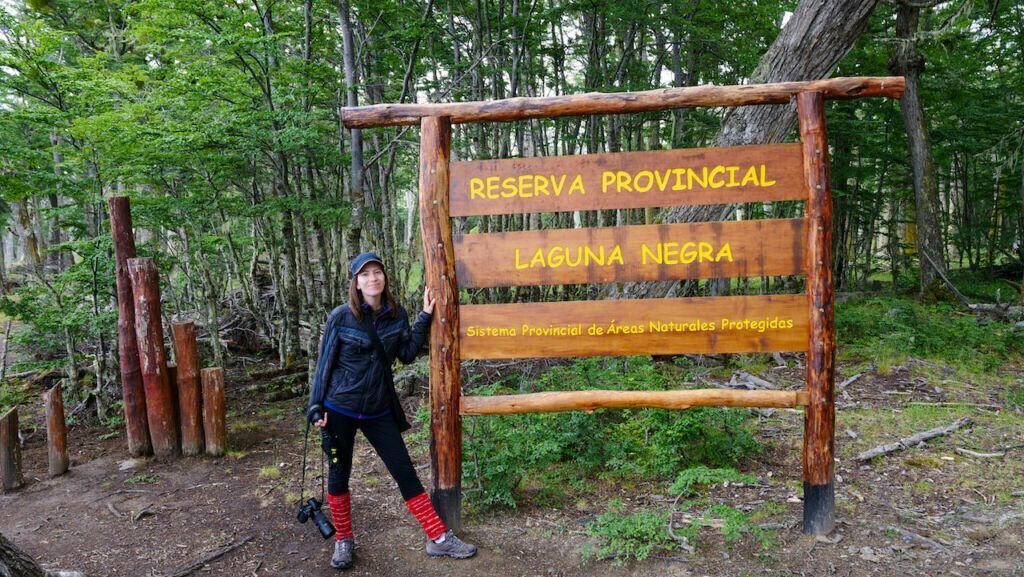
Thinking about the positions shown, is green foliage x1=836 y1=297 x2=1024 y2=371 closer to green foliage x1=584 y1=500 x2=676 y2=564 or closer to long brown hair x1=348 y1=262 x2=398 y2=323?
green foliage x1=584 y1=500 x2=676 y2=564

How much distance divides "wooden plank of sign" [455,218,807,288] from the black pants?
3.43 ft

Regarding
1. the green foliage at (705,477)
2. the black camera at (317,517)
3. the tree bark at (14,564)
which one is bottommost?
the black camera at (317,517)

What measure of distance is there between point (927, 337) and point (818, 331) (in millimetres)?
5666

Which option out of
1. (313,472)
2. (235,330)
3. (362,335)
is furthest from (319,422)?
(235,330)

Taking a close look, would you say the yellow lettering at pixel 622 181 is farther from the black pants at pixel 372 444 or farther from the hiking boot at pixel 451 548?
the hiking boot at pixel 451 548

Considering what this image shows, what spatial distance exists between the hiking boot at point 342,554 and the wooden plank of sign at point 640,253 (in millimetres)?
1799

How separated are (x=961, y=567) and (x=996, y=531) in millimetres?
621

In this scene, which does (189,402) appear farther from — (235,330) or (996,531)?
(996,531)

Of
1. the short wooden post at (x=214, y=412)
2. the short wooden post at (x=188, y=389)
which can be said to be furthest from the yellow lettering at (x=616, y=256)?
the short wooden post at (x=188, y=389)

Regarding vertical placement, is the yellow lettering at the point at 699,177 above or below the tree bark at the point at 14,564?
above

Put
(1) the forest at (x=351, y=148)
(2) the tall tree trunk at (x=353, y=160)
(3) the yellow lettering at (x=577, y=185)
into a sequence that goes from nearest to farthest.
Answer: (3) the yellow lettering at (x=577, y=185), (1) the forest at (x=351, y=148), (2) the tall tree trunk at (x=353, y=160)

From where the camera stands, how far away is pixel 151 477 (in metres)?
5.32

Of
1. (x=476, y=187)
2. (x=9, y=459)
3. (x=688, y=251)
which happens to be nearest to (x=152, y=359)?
(x=9, y=459)

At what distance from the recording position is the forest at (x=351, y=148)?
6.21 meters
